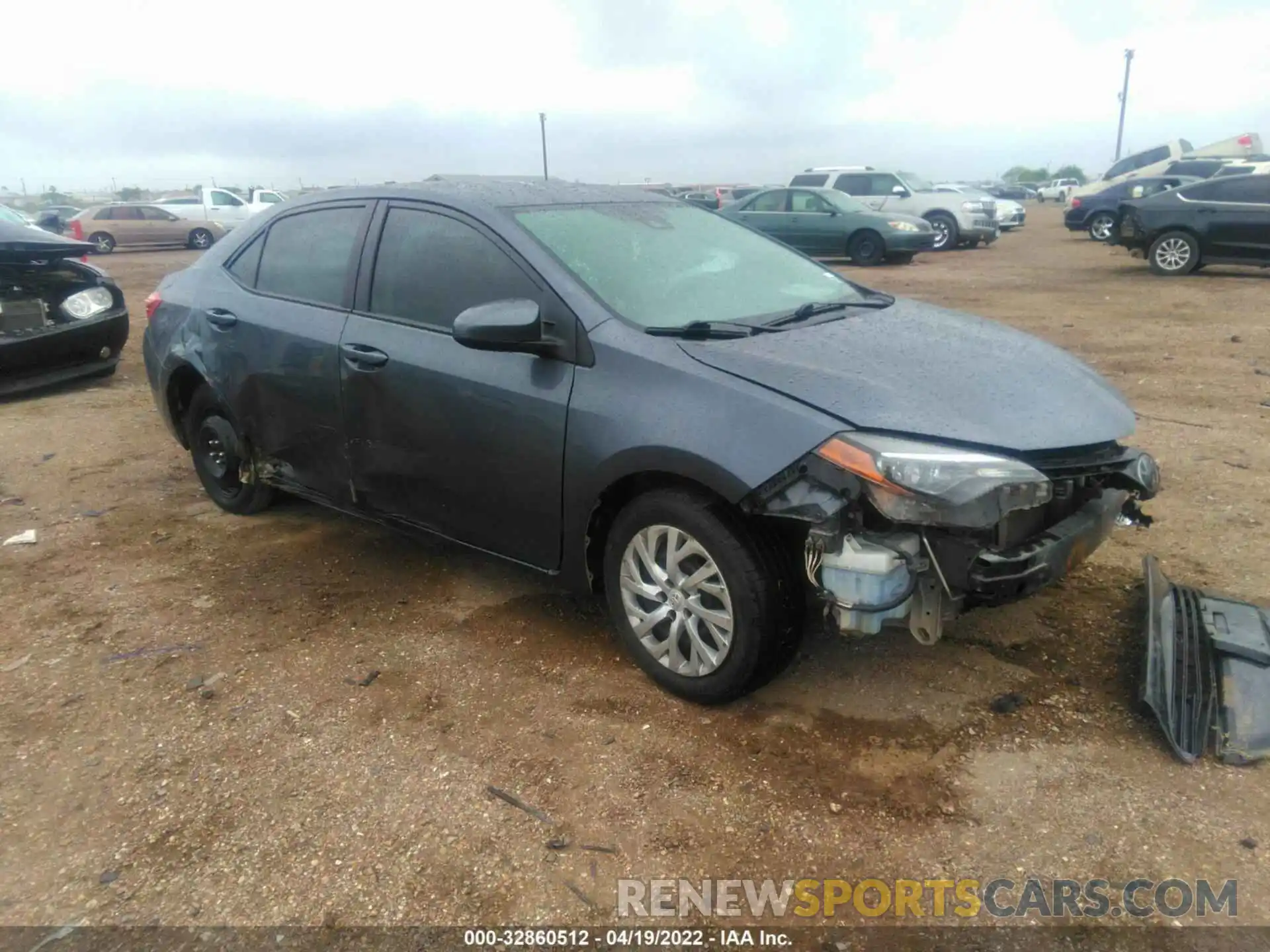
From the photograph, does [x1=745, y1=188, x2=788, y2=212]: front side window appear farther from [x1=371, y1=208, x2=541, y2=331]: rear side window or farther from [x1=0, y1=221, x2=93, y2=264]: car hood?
[x1=371, y1=208, x2=541, y2=331]: rear side window

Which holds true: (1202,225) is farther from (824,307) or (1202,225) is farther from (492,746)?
(492,746)

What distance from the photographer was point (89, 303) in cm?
765

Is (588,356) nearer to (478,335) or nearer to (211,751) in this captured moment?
(478,335)

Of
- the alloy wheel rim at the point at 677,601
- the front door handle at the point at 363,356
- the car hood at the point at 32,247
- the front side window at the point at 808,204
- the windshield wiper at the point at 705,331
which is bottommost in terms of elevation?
the alloy wheel rim at the point at 677,601

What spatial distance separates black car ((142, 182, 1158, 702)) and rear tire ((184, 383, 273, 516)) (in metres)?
0.36

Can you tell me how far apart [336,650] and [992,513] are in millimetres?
2379

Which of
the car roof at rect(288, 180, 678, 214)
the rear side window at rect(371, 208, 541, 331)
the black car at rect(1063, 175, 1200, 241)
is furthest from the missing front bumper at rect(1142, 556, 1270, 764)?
the black car at rect(1063, 175, 1200, 241)

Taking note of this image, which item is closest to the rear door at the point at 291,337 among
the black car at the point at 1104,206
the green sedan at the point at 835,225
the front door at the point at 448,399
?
the front door at the point at 448,399

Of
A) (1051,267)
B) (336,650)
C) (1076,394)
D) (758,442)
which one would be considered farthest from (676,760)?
(1051,267)

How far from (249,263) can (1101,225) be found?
67.9 feet

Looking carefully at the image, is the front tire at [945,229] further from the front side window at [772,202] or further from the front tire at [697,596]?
the front tire at [697,596]

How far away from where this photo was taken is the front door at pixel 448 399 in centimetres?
315

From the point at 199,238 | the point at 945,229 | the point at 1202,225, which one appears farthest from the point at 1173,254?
the point at 199,238

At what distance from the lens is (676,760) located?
2.77m
